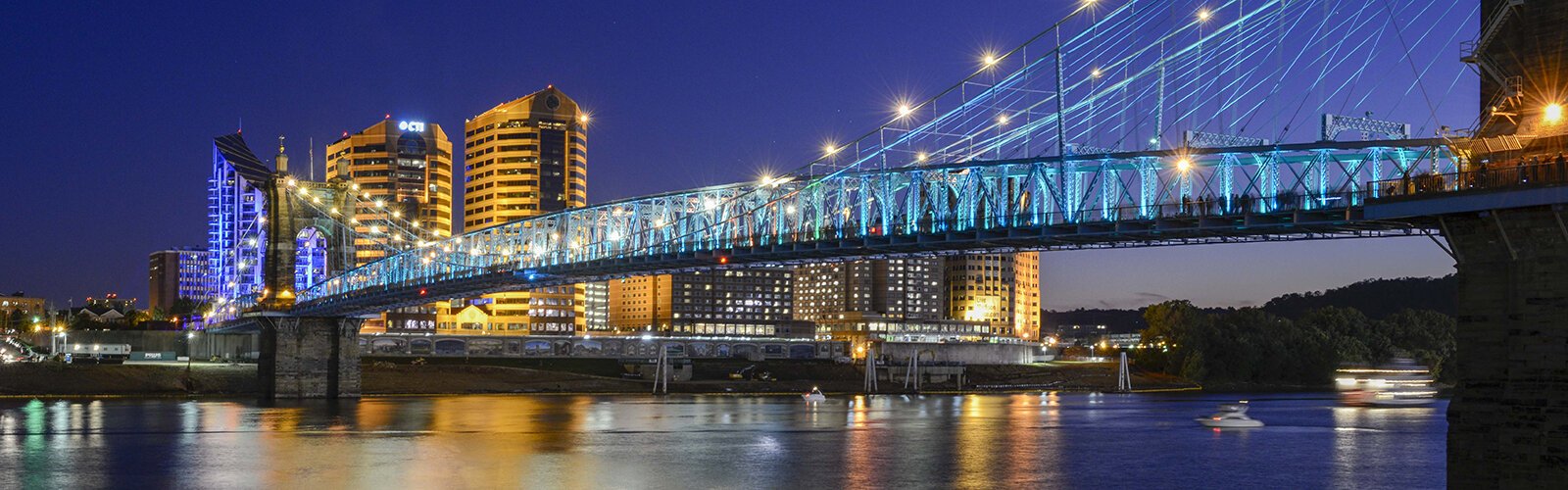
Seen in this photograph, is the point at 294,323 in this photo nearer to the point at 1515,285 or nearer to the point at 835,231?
the point at 835,231

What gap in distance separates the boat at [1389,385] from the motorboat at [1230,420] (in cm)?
1968

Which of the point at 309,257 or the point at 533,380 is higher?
the point at 309,257

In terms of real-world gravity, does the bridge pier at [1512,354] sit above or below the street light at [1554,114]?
below

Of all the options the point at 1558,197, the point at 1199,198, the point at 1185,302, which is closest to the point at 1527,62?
the point at 1558,197

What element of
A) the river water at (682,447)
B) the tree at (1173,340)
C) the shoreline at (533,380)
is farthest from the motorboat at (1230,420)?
the tree at (1173,340)

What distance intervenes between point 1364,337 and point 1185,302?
29050 millimetres

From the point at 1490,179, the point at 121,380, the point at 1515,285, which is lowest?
the point at 121,380

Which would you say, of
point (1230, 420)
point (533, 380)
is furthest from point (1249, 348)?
point (533, 380)

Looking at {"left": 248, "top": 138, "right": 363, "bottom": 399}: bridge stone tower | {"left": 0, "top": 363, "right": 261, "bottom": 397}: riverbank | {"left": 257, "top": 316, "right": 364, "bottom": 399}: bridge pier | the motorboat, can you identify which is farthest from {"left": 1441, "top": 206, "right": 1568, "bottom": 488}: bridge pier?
{"left": 0, "top": 363, "right": 261, "bottom": 397}: riverbank

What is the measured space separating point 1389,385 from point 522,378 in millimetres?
94081

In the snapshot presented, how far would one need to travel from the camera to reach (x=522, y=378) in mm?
138250

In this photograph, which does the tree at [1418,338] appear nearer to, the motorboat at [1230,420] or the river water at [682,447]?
the river water at [682,447]

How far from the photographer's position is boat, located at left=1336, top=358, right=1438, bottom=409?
410ft

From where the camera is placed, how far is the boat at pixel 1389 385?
4916 inches
